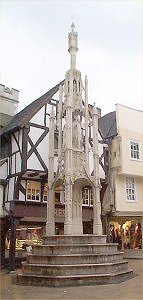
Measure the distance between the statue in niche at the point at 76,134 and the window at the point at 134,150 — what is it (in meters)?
8.29

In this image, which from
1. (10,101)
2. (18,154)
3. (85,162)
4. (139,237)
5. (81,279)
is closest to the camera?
(81,279)

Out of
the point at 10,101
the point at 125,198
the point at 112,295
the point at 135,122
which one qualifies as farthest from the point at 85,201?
the point at 112,295

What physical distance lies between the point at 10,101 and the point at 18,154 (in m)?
7.83

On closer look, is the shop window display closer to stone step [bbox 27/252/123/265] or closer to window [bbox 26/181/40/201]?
window [bbox 26/181/40/201]

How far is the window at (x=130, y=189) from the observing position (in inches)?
892

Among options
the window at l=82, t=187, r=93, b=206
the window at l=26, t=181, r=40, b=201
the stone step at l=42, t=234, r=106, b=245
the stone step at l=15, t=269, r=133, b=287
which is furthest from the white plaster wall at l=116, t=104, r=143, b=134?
the stone step at l=15, t=269, r=133, b=287

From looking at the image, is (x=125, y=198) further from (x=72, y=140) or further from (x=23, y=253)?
(x=72, y=140)

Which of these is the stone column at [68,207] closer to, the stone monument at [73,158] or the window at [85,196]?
the stone monument at [73,158]

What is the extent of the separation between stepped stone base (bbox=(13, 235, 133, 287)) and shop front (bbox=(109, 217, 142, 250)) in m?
10.6

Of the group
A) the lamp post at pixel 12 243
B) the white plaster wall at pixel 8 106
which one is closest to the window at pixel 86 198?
the lamp post at pixel 12 243

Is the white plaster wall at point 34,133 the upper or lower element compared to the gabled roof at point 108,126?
lower

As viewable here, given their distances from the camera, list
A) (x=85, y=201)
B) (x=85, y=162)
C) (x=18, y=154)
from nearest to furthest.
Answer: (x=85, y=162), (x=18, y=154), (x=85, y=201)

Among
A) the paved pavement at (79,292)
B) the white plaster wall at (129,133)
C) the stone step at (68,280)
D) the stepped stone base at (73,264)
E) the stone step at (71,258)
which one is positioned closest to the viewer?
the paved pavement at (79,292)

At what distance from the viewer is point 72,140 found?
14.6m
